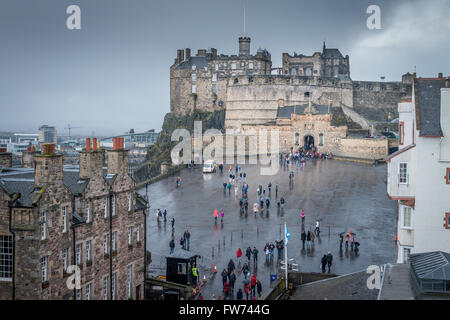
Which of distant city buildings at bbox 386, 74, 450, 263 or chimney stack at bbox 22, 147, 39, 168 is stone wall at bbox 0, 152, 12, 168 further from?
distant city buildings at bbox 386, 74, 450, 263

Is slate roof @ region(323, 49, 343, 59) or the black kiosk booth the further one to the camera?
slate roof @ region(323, 49, 343, 59)

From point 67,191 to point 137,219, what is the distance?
5269 millimetres

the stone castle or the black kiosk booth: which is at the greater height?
the stone castle

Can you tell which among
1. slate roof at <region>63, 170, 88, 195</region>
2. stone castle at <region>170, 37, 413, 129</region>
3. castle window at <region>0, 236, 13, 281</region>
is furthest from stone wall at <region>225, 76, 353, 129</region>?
castle window at <region>0, 236, 13, 281</region>

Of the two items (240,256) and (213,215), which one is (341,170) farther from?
(240,256)

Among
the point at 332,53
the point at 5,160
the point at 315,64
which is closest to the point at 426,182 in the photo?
the point at 5,160

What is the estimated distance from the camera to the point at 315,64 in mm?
82188

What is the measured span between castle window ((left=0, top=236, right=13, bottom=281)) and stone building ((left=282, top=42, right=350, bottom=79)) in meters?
68.3

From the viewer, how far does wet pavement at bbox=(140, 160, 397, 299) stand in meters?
24.6

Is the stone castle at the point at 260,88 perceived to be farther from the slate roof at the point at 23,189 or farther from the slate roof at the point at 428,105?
the slate roof at the point at 23,189

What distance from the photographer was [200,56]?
78188 millimetres

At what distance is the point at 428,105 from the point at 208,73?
54886 millimetres

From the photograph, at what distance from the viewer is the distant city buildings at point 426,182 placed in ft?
68.8
